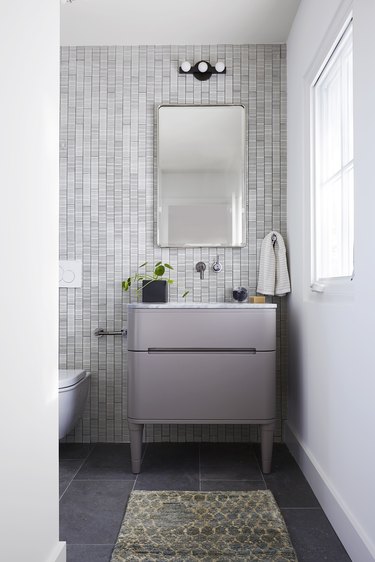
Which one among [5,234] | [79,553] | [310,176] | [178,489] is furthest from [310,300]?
[5,234]

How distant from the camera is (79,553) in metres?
1.65

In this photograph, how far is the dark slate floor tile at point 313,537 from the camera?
162cm

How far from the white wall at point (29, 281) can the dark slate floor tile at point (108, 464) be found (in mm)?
840

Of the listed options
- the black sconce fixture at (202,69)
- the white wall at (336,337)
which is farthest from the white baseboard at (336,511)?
the black sconce fixture at (202,69)

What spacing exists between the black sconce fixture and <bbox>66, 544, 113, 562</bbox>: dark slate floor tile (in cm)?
246

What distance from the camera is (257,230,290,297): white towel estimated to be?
107 inches

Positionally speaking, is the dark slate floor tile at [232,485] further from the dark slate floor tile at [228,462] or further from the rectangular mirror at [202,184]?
the rectangular mirror at [202,184]

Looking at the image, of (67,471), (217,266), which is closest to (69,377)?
(67,471)

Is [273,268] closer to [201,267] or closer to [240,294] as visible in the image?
[240,294]

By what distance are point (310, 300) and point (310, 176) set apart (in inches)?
23.6

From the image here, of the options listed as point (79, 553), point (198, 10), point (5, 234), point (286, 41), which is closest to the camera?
point (5, 234)

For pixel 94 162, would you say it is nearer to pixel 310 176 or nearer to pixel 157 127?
pixel 157 127

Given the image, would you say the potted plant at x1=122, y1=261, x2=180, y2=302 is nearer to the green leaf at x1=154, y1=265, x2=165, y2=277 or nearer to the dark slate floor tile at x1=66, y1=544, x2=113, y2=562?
the green leaf at x1=154, y1=265, x2=165, y2=277

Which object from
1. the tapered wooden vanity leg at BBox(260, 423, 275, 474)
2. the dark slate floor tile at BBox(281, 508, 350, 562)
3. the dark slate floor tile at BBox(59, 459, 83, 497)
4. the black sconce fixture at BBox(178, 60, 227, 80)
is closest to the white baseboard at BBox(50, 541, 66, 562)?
the dark slate floor tile at BBox(59, 459, 83, 497)
